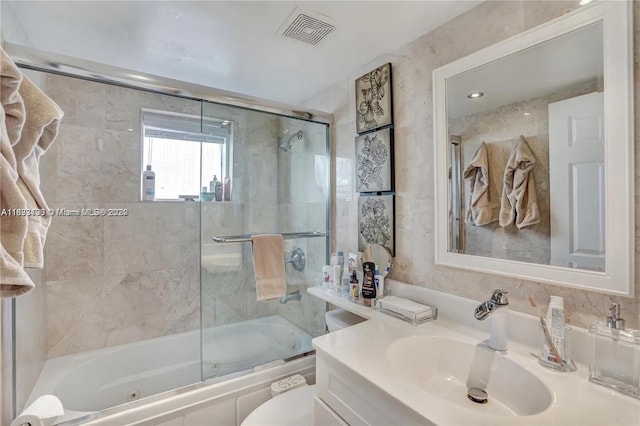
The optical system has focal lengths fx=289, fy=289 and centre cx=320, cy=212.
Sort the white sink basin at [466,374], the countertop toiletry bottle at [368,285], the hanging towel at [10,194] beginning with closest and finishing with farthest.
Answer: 1. the hanging towel at [10,194]
2. the white sink basin at [466,374]
3. the countertop toiletry bottle at [368,285]

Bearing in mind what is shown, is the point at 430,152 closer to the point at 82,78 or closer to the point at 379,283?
the point at 379,283

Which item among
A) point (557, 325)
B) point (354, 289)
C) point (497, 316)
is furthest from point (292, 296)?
point (557, 325)

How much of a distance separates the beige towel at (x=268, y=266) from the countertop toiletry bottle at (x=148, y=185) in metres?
0.83

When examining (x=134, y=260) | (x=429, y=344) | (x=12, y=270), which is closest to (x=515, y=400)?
(x=429, y=344)

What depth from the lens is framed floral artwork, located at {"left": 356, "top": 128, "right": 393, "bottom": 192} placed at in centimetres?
154

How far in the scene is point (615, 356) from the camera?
0.79 m

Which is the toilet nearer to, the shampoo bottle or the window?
the shampoo bottle

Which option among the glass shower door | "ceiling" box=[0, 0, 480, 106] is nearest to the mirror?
the glass shower door

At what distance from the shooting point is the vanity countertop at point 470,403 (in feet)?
2.21

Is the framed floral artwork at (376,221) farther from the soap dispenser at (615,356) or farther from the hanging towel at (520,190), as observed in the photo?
the soap dispenser at (615,356)

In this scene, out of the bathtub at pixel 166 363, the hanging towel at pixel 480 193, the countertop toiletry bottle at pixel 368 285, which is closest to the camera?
the hanging towel at pixel 480 193

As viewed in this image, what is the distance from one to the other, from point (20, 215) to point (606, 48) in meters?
1.61

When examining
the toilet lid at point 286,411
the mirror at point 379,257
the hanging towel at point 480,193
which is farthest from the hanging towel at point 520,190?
the toilet lid at point 286,411

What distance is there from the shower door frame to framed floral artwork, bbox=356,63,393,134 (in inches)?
14.5
